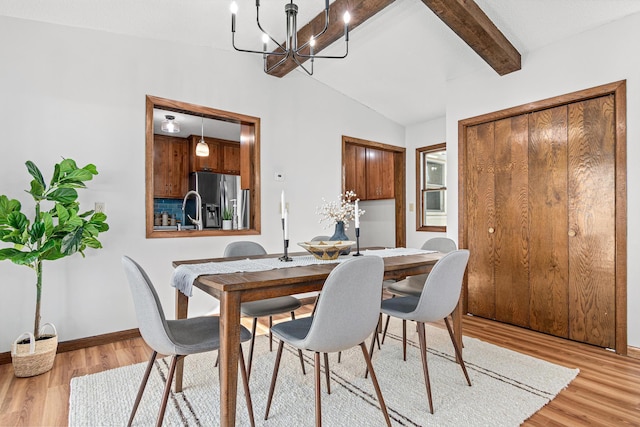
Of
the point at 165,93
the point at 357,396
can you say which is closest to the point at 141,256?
the point at 165,93

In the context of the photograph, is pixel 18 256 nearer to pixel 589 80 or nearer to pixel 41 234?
pixel 41 234

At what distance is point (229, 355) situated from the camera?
146 cm

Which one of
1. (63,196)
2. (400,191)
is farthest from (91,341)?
(400,191)

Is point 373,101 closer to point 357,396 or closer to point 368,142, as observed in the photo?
point 368,142

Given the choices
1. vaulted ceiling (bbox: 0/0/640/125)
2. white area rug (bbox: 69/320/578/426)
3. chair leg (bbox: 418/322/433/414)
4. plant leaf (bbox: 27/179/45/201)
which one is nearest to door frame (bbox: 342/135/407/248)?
vaulted ceiling (bbox: 0/0/640/125)

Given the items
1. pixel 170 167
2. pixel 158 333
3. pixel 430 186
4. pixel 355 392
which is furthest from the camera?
pixel 170 167

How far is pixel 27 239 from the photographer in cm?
221

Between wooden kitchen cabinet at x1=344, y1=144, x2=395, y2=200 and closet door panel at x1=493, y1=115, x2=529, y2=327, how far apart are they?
190cm

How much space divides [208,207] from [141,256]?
2.45 meters

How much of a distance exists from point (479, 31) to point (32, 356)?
3.80 metres

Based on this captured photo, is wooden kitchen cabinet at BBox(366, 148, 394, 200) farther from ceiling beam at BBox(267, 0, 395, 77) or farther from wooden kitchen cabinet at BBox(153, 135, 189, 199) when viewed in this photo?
wooden kitchen cabinet at BBox(153, 135, 189, 199)

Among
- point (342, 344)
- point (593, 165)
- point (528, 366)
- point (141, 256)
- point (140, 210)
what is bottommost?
point (528, 366)

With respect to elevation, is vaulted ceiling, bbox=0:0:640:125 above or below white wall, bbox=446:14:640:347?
above

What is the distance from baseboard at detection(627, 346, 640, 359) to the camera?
8.23 ft
